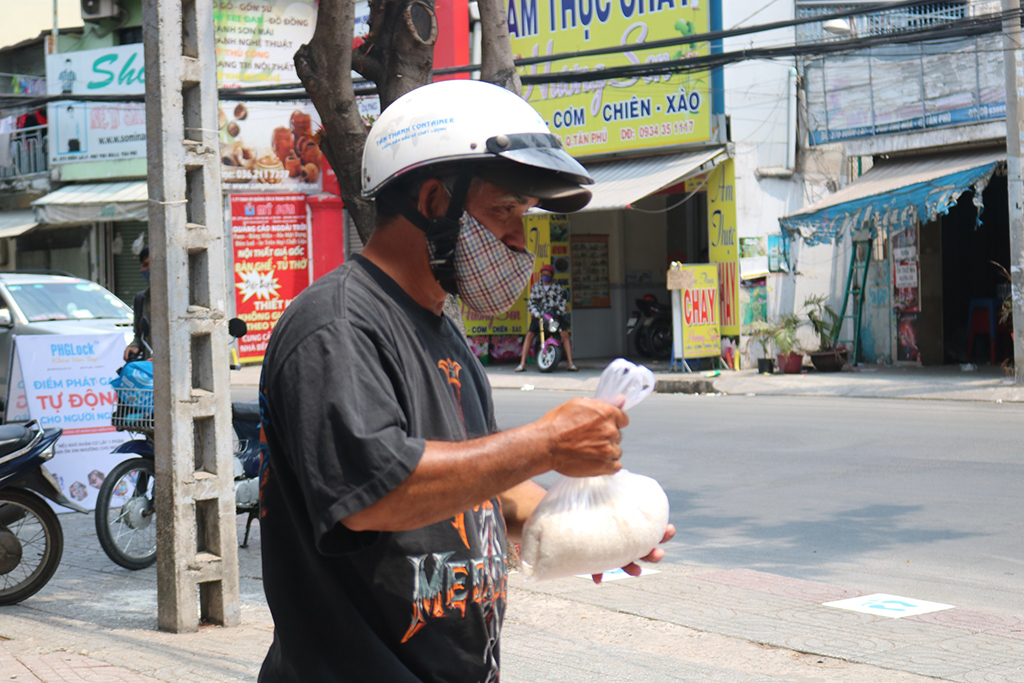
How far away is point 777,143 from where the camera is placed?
19.4m

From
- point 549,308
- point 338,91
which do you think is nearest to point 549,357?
point 549,308

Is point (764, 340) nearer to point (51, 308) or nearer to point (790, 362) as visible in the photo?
point (790, 362)

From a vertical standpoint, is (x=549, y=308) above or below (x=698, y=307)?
above

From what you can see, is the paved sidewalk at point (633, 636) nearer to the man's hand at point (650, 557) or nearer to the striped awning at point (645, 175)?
the man's hand at point (650, 557)

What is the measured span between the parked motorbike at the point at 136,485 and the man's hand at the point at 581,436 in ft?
17.3

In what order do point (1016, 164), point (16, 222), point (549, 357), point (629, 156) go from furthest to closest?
1. point (16, 222)
2. point (629, 156)
3. point (549, 357)
4. point (1016, 164)

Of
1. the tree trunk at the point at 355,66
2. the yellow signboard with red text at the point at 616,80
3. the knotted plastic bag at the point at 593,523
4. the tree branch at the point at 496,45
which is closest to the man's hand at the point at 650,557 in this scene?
the knotted plastic bag at the point at 593,523

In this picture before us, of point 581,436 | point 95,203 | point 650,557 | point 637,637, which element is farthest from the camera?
point 95,203

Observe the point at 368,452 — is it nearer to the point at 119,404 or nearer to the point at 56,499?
the point at 56,499

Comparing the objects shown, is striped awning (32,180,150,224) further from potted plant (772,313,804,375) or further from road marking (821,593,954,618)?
road marking (821,593,954,618)

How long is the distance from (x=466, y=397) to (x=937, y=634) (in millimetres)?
3919

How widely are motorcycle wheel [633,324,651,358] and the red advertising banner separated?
7.55 meters

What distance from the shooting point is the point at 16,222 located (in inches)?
1040

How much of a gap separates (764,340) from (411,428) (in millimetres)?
16999
